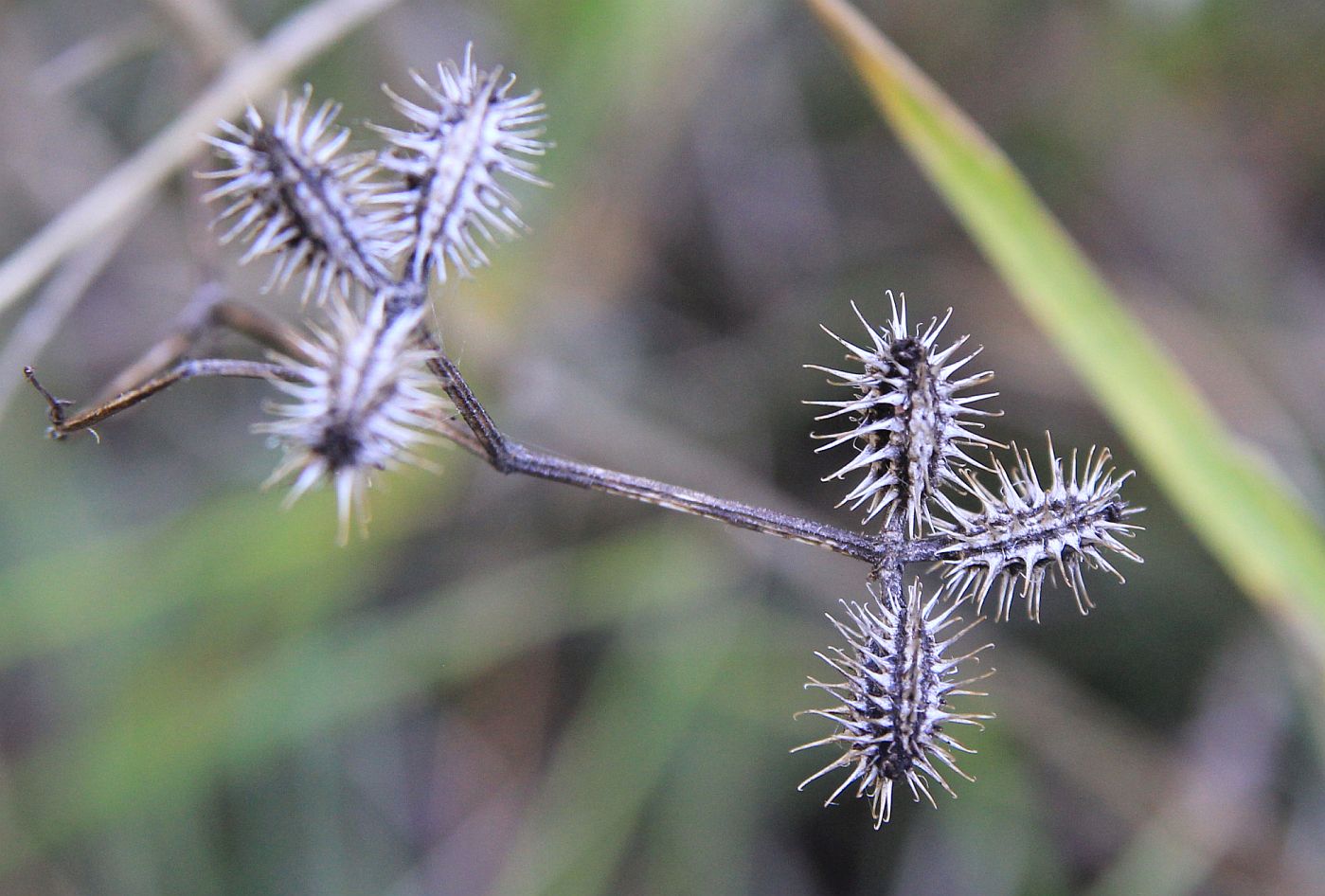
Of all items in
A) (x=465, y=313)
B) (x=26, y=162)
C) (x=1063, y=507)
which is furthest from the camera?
(x=26, y=162)

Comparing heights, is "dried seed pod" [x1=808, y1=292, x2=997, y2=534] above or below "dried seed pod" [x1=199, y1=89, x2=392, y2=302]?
above

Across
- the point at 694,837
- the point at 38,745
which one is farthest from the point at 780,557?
the point at 38,745

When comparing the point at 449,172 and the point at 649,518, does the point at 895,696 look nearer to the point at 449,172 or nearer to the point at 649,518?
the point at 449,172

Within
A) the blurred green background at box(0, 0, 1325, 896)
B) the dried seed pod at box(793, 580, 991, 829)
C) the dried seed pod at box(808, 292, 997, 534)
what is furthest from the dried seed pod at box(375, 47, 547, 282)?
the blurred green background at box(0, 0, 1325, 896)

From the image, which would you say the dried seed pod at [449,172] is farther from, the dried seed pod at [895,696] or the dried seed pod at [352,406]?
the dried seed pod at [895,696]

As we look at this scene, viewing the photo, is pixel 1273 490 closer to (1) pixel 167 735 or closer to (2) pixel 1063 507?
(2) pixel 1063 507

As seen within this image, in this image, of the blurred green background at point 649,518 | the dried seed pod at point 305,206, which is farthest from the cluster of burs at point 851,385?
the blurred green background at point 649,518

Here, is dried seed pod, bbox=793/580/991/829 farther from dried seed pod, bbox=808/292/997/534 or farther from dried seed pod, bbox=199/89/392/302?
dried seed pod, bbox=199/89/392/302
